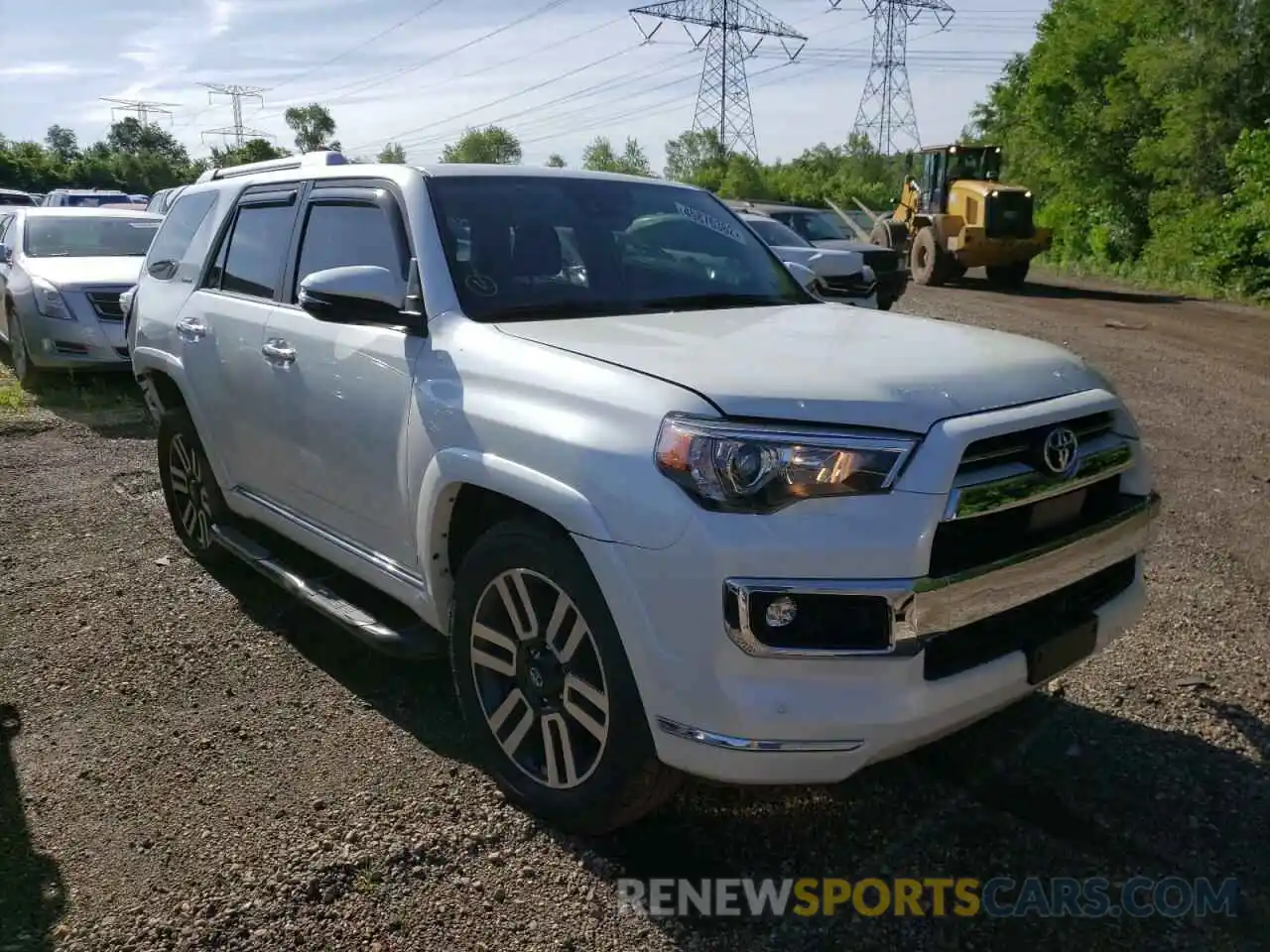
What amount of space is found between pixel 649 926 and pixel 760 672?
30.1 inches

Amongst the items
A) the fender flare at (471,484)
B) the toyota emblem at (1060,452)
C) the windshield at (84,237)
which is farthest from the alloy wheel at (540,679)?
the windshield at (84,237)

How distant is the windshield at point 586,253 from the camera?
338 centimetres

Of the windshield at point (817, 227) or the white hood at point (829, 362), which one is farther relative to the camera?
the windshield at point (817, 227)

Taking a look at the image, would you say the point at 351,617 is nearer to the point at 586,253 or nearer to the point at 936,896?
the point at 586,253

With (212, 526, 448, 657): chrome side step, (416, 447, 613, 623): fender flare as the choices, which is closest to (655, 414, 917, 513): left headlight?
(416, 447, 613, 623): fender flare

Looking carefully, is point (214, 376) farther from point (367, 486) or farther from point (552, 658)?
point (552, 658)

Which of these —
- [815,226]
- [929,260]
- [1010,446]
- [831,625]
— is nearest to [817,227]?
[815,226]

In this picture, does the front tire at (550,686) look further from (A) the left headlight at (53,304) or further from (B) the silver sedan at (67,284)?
(A) the left headlight at (53,304)

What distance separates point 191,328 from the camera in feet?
15.3

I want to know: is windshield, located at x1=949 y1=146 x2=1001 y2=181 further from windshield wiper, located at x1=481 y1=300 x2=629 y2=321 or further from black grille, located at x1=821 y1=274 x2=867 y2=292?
windshield wiper, located at x1=481 y1=300 x2=629 y2=321

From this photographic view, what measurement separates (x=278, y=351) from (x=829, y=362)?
227 centimetres

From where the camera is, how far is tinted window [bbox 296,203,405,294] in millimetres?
3566

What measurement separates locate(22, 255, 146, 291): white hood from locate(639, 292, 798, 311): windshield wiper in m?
7.30

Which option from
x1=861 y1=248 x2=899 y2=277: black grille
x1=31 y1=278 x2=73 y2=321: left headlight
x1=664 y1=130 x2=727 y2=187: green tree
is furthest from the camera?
x1=664 y1=130 x2=727 y2=187: green tree
